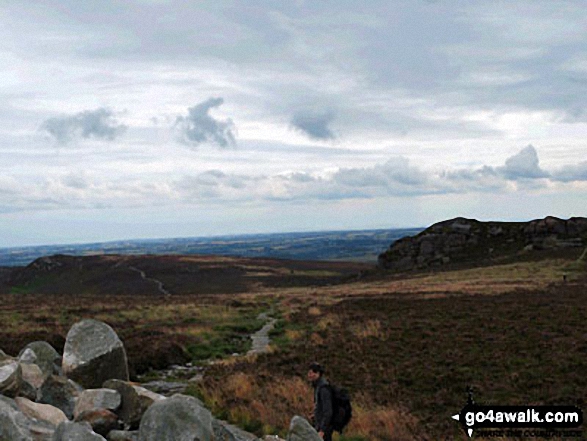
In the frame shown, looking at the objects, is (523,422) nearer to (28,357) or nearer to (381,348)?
(381,348)

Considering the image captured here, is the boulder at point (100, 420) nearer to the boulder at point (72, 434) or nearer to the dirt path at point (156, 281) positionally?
the boulder at point (72, 434)

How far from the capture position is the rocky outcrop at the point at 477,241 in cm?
9244

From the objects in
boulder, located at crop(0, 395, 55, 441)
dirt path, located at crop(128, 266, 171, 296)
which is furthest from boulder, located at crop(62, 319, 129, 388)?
dirt path, located at crop(128, 266, 171, 296)

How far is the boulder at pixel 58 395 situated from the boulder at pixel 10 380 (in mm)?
1078

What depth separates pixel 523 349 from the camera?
22578 mm

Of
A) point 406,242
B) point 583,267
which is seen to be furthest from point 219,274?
point 583,267

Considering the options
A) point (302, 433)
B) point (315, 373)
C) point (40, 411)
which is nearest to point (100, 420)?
point (40, 411)

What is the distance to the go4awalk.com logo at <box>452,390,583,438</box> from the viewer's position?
1242cm

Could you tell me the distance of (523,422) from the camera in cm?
1286

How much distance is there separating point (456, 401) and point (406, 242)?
9224 cm

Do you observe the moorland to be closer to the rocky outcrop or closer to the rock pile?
the rock pile

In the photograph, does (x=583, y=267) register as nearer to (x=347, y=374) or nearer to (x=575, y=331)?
(x=575, y=331)

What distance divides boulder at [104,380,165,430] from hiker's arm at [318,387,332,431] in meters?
3.74

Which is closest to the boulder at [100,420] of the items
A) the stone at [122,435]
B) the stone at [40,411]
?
the stone at [122,435]
